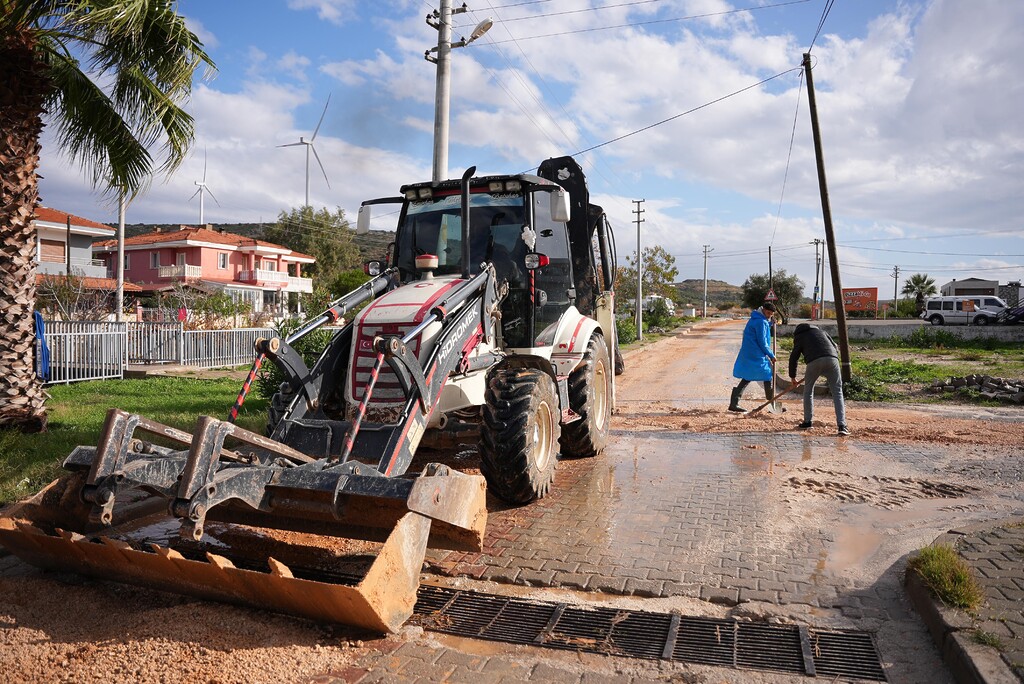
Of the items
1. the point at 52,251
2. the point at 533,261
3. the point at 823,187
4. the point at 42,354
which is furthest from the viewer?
the point at 52,251

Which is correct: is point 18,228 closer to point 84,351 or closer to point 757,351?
point 84,351

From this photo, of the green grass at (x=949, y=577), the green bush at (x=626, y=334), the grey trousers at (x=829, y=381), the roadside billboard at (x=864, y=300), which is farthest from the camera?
the roadside billboard at (x=864, y=300)

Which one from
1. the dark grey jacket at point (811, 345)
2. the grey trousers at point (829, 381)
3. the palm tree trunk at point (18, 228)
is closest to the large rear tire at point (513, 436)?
the grey trousers at point (829, 381)

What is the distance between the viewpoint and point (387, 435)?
5.25 m

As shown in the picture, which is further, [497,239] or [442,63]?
[442,63]

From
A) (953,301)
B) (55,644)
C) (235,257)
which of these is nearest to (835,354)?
(55,644)

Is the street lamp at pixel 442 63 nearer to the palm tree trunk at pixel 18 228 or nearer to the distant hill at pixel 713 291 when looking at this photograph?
the palm tree trunk at pixel 18 228

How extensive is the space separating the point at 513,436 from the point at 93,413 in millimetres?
8535

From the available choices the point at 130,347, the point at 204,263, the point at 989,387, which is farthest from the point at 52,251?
the point at 989,387

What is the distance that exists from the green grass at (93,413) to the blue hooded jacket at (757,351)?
24.4 feet

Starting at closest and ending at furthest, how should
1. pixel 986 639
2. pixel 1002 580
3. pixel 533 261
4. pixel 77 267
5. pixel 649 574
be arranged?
1. pixel 986 639
2. pixel 1002 580
3. pixel 649 574
4. pixel 533 261
5. pixel 77 267

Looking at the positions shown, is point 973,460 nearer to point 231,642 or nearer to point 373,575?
point 373,575

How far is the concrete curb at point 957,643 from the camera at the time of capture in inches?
129

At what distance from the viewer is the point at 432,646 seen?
12.8 feet
